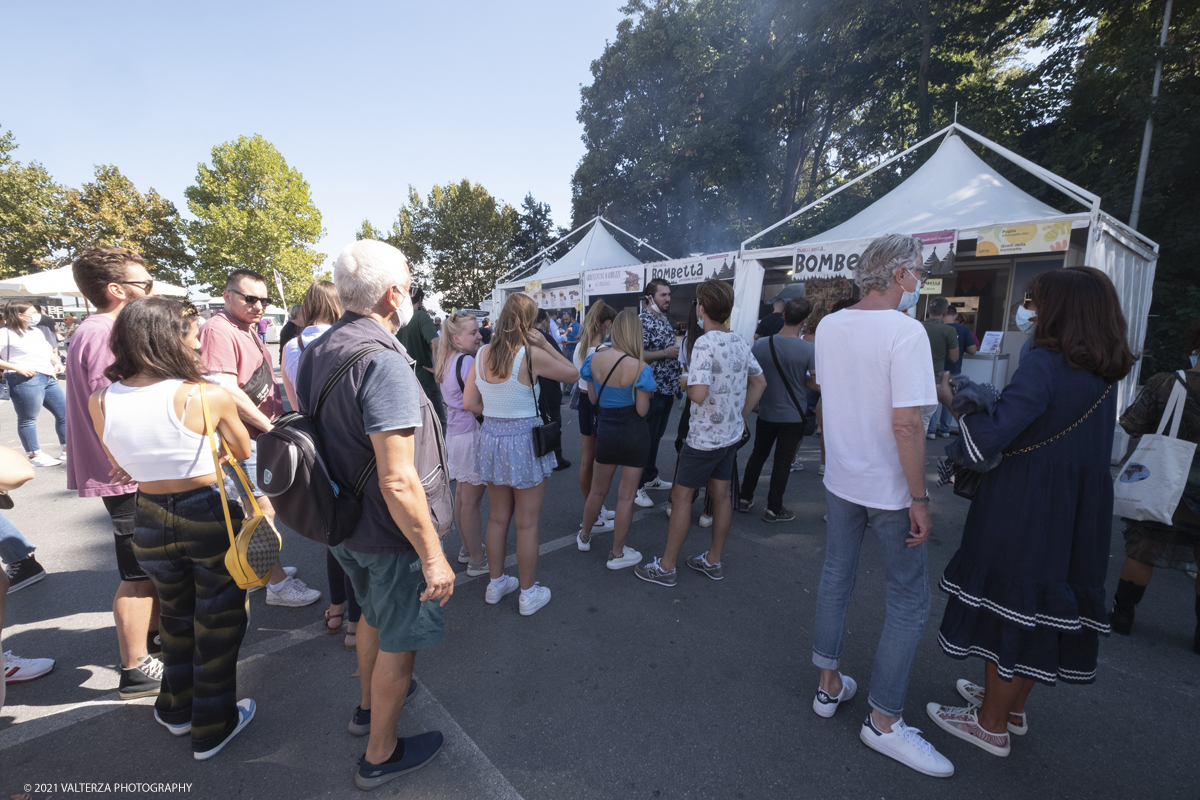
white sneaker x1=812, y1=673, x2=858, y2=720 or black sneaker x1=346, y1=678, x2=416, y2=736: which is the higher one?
white sneaker x1=812, y1=673, x2=858, y2=720

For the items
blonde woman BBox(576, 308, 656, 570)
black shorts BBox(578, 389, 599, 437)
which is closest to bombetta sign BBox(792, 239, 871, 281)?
black shorts BBox(578, 389, 599, 437)

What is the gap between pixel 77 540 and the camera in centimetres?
396

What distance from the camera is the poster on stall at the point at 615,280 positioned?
1206 centimetres

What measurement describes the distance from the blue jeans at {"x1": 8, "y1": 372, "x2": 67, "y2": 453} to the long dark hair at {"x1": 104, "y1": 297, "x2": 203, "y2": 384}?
5699 millimetres

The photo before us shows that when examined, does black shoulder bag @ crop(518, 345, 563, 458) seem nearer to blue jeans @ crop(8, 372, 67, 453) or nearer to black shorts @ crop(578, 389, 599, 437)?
black shorts @ crop(578, 389, 599, 437)

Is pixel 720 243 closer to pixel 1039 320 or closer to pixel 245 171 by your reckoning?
Result: pixel 1039 320

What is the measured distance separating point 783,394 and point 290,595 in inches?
144

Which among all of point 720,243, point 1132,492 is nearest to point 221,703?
point 1132,492

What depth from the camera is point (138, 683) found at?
7.48ft

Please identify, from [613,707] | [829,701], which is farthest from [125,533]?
[829,701]

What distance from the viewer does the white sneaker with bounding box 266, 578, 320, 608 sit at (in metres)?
3.03

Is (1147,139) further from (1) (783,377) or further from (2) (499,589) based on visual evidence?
(2) (499,589)

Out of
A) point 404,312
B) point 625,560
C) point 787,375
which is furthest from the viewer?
point 787,375

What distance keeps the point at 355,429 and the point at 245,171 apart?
37325 mm
